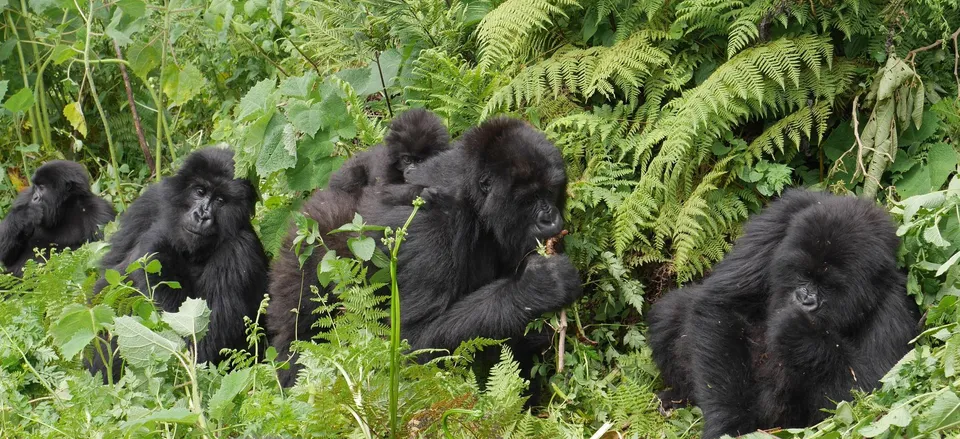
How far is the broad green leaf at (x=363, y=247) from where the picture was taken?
3651 millimetres

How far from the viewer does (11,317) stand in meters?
4.41

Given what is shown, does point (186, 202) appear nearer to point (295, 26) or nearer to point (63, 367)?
point (63, 367)

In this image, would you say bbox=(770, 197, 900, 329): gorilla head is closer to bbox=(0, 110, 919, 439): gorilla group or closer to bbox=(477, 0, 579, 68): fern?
bbox=(0, 110, 919, 439): gorilla group

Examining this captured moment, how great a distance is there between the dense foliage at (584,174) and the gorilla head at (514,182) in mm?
563

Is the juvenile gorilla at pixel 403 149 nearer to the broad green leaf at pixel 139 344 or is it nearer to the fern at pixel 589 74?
the fern at pixel 589 74

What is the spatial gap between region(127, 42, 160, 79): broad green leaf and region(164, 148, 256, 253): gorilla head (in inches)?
62.5

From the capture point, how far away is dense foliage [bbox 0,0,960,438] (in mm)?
3168

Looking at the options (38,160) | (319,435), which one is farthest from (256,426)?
(38,160)

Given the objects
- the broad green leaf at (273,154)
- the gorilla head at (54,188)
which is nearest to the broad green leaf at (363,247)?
the broad green leaf at (273,154)

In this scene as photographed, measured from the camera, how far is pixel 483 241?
4.33 m

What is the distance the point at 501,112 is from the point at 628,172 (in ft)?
2.59

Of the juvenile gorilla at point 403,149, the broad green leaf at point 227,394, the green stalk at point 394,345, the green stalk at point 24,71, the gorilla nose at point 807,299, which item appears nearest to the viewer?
the green stalk at point 394,345

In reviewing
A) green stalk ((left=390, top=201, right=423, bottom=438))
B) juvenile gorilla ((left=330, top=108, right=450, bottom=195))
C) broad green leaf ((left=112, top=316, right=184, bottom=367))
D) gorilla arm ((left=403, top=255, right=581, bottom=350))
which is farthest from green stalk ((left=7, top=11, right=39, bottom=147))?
green stalk ((left=390, top=201, right=423, bottom=438))

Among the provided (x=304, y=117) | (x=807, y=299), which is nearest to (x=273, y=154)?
(x=304, y=117)
